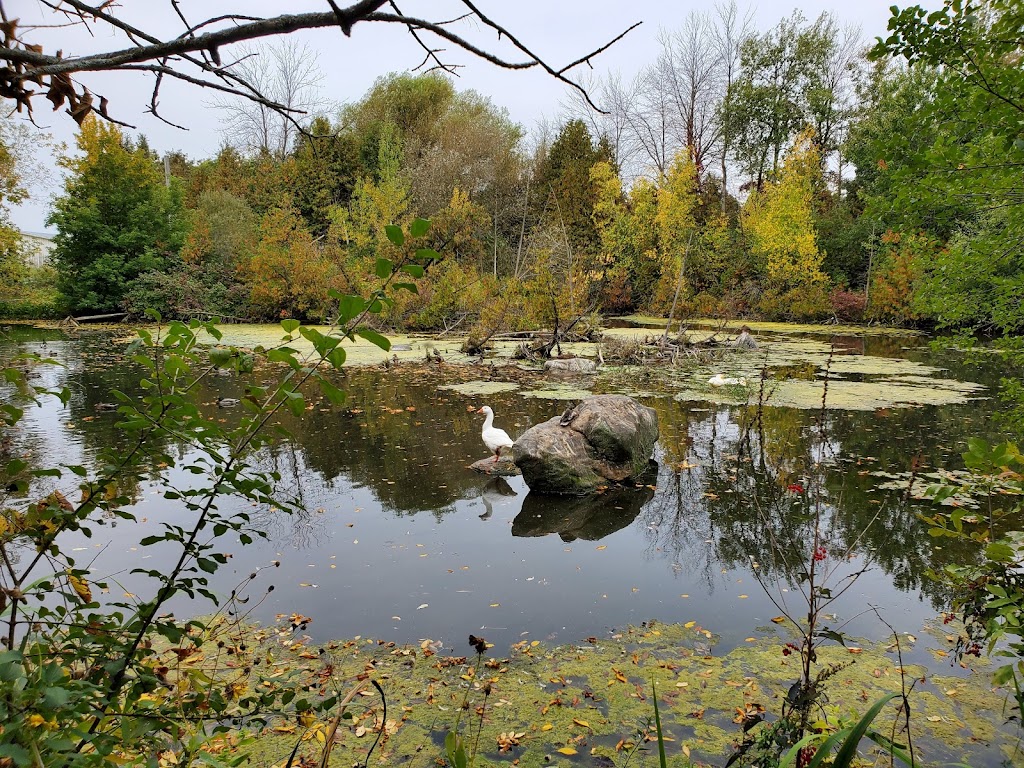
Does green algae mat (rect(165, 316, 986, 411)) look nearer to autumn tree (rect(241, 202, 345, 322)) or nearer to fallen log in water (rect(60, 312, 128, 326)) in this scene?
autumn tree (rect(241, 202, 345, 322))

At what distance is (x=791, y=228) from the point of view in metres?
26.3

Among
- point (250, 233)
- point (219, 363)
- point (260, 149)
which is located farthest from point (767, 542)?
point (260, 149)

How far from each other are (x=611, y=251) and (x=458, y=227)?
929 cm

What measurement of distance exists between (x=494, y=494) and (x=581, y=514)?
1.01m

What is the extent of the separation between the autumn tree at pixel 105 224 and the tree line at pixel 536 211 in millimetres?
71

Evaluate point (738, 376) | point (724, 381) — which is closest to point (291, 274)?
point (738, 376)

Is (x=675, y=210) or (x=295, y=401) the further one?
(x=675, y=210)

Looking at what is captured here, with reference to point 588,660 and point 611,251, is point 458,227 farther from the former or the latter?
point 588,660

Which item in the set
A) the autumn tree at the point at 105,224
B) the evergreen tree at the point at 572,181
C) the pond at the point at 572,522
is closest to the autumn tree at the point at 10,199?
the autumn tree at the point at 105,224

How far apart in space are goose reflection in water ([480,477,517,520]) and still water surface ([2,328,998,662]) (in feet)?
0.10

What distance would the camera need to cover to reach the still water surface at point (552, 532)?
13.5 feet

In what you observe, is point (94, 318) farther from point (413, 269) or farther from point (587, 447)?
point (413, 269)

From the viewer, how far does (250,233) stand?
84.0 ft

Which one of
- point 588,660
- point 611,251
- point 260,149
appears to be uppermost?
point 260,149
